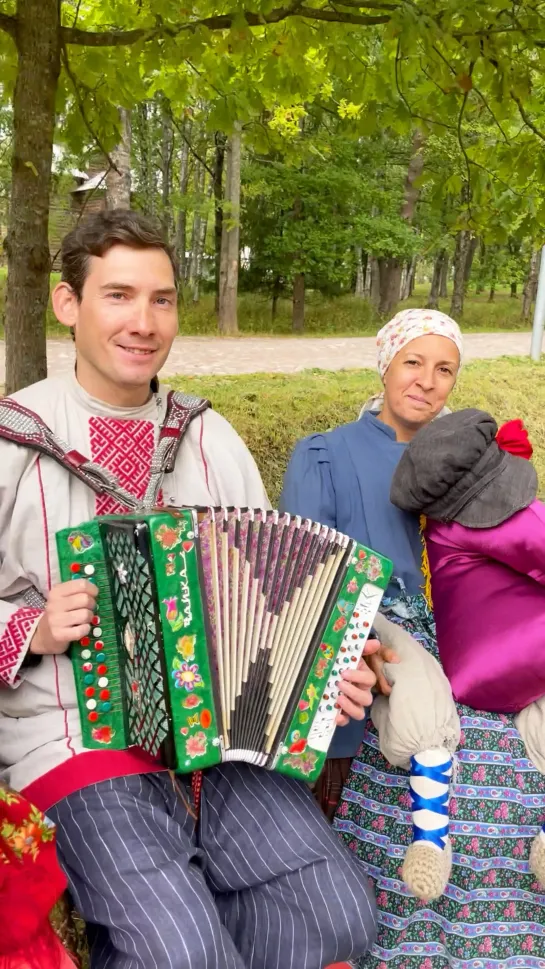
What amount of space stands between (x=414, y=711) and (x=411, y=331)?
1199mm

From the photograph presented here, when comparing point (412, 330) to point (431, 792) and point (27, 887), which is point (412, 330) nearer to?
point (431, 792)

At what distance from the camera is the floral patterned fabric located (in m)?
1.94

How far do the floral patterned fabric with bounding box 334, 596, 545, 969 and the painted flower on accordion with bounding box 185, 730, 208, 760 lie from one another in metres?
0.68

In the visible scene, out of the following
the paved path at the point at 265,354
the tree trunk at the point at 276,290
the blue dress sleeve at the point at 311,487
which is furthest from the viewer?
the tree trunk at the point at 276,290

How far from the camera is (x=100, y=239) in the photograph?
1923 millimetres

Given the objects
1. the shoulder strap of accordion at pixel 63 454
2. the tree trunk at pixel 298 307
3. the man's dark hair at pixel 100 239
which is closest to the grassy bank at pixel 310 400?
the man's dark hair at pixel 100 239

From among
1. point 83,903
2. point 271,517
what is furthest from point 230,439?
point 83,903

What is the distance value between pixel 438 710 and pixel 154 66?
274 centimetres

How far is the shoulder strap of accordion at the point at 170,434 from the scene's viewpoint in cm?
194

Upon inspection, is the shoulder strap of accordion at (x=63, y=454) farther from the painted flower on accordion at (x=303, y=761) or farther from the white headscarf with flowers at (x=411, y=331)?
the white headscarf with flowers at (x=411, y=331)

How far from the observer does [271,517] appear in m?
1.76

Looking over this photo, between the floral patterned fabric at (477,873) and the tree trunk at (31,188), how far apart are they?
2.19 meters

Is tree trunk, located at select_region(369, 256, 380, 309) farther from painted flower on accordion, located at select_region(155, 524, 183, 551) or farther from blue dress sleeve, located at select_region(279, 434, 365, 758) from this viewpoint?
painted flower on accordion, located at select_region(155, 524, 183, 551)

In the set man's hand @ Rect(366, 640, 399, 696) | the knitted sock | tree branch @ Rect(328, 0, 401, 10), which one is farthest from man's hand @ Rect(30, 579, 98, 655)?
tree branch @ Rect(328, 0, 401, 10)
